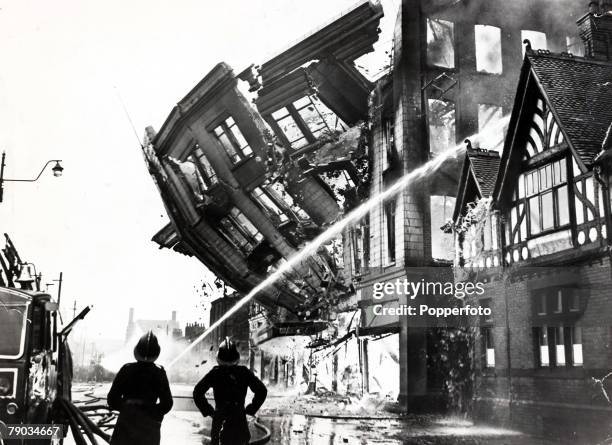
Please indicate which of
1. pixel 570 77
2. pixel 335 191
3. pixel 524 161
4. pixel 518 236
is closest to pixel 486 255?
pixel 518 236

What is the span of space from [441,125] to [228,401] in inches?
812

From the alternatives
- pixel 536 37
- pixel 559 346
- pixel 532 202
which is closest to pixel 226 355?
pixel 559 346

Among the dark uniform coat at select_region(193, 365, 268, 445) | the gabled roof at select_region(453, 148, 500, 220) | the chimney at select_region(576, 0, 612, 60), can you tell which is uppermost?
the chimney at select_region(576, 0, 612, 60)

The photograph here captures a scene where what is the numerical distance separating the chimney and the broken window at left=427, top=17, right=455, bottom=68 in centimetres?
580

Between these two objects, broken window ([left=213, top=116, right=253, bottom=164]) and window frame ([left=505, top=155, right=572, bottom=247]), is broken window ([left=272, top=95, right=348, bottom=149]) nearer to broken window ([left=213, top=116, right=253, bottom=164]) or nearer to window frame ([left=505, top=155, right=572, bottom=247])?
broken window ([left=213, top=116, right=253, bottom=164])

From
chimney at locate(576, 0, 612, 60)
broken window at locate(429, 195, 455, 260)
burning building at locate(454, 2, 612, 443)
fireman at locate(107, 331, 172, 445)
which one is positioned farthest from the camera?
broken window at locate(429, 195, 455, 260)

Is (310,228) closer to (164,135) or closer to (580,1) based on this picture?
(164,135)

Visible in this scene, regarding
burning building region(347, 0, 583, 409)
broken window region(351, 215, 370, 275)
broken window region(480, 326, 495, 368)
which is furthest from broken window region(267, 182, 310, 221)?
broken window region(480, 326, 495, 368)

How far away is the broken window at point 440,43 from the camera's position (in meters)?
24.5

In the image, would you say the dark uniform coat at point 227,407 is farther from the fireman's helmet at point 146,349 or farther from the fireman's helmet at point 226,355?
the fireman's helmet at point 146,349

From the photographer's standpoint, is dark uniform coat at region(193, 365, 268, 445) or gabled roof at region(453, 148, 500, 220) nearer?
dark uniform coat at region(193, 365, 268, 445)

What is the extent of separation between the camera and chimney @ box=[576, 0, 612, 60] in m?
19.1

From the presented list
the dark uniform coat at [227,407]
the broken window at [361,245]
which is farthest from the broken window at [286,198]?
the dark uniform coat at [227,407]

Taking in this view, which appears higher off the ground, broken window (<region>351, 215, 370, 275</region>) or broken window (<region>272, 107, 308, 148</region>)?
broken window (<region>272, 107, 308, 148</region>)
